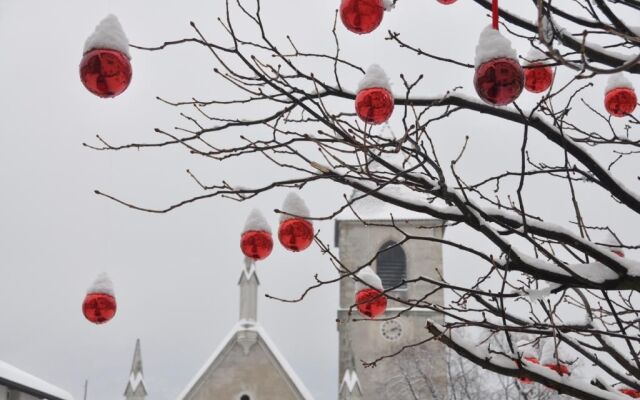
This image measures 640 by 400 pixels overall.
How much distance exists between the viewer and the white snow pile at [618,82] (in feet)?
16.0

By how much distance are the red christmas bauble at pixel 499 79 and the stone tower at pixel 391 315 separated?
71.7 feet

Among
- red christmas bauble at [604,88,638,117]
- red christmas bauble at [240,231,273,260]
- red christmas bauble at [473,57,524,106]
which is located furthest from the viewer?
red christmas bauble at [240,231,273,260]

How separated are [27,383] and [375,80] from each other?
56.6ft

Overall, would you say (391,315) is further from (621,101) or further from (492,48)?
(492,48)

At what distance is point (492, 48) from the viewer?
2848 millimetres

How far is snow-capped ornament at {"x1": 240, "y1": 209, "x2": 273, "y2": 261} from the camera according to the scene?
16.5 ft

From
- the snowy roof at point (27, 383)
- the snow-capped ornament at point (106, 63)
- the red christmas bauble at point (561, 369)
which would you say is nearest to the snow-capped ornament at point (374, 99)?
the snow-capped ornament at point (106, 63)

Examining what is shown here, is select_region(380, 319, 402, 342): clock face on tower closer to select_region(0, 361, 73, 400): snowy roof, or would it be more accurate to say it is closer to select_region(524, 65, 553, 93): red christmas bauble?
select_region(0, 361, 73, 400): snowy roof

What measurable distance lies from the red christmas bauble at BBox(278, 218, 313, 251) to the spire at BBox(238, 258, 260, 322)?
1890 centimetres

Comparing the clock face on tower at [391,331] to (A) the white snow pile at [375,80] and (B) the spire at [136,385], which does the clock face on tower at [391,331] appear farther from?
(A) the white snow pile at [375,80]

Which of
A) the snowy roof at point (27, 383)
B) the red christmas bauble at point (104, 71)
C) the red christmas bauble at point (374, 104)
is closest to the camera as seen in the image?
the red christmas bauble at point (104, 71)

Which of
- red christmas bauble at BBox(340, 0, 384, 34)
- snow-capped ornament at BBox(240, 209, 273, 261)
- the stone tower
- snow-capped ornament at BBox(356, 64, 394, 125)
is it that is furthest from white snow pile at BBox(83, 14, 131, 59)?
the stone tower

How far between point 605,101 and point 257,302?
770 inches

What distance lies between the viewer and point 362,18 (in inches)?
139
